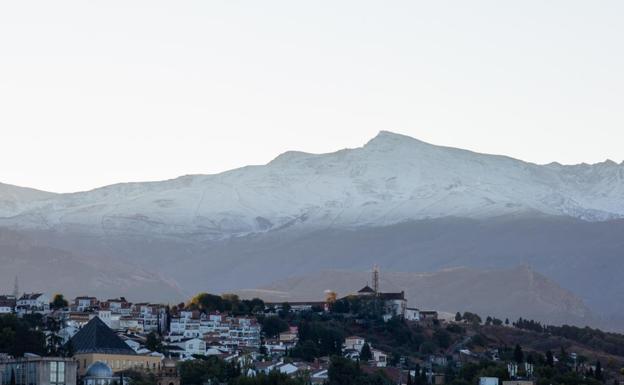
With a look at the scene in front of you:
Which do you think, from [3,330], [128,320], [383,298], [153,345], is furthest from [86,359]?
[383,298]

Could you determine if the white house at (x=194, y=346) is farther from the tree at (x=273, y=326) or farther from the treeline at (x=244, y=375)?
the tree at (x=273, y=326)

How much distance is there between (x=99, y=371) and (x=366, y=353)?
120ft

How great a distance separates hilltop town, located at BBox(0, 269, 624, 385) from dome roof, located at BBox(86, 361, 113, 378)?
0.33 ft

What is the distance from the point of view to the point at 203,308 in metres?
183

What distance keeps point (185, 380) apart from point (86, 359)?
21.9 ft

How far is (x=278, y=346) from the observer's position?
517 ft

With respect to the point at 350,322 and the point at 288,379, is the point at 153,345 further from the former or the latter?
the point at 350,322

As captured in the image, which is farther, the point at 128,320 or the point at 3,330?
the point at 128,320

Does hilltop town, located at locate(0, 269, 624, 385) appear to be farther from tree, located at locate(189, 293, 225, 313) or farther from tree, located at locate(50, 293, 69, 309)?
tree, located at locate(50, 293, 69, 309)

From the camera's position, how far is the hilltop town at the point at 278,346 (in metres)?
124

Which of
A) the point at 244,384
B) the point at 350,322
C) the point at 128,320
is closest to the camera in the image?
the point at 244,384

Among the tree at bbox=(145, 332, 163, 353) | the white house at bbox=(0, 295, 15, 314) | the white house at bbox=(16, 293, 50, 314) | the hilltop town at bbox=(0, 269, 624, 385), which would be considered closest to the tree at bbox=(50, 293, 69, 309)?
the hilltop town at bbox=(0, 269, 624, 385)

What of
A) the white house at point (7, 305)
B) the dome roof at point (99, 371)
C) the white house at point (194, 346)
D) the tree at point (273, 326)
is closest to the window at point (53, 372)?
the dome roof at point (99, 371)

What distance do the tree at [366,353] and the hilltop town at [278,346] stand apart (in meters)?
0.15
